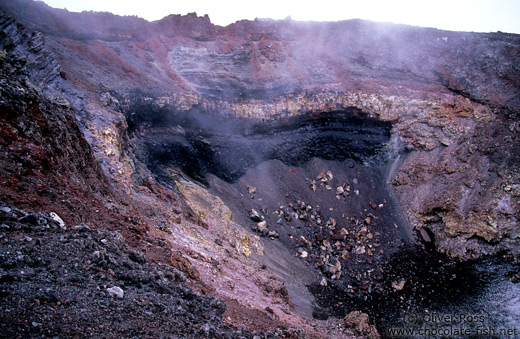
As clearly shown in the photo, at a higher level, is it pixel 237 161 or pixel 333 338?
pixel 237 161

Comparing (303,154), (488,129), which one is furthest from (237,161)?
(488,129)

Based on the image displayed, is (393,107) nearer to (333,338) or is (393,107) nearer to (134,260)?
(333,338)

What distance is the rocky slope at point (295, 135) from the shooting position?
13555 millimetres

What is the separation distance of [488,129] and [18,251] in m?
26.2

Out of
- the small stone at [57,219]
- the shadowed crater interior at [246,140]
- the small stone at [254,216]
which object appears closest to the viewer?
the small stone at [57,219]

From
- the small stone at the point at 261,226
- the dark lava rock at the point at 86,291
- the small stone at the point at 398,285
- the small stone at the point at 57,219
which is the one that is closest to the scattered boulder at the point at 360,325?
the small stone at the point at 398,285

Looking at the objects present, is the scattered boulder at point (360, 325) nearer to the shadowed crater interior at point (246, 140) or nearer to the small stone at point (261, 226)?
the small stone at point (261, 226)

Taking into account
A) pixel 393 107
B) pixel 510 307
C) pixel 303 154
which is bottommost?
pixel 510 307

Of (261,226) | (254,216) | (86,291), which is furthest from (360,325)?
(86,291)

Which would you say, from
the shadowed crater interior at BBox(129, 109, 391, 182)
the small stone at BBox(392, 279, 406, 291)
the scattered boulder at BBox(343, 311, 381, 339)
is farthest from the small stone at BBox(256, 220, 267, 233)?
the small stone at BBox(392, 279, 406, 291)

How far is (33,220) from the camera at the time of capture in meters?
5.27

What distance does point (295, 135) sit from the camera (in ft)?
76.6

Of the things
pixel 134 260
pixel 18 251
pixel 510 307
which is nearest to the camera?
pixel 18 251

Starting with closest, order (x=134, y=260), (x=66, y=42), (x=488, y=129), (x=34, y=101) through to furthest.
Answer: (x=134, y=260) → (x=34, y=101) → (x=66, y=42) → (x=488, y=129)
